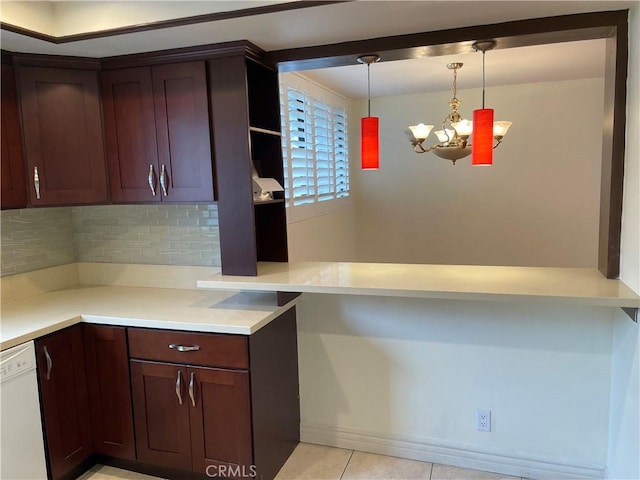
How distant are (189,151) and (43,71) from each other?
0.85 metres

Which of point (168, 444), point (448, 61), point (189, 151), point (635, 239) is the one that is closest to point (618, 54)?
point (635, 239)

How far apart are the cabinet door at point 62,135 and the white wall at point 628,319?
2.49m

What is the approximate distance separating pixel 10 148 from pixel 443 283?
2225mm

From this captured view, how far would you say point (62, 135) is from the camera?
2.44 meters

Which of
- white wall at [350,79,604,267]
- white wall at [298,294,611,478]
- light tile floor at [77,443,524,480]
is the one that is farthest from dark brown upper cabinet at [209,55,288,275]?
white wall at [350,79,604,267]

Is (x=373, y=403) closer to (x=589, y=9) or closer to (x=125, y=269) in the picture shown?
(x=125, y=269)

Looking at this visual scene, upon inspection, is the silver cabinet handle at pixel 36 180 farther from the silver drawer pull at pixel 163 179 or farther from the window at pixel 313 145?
the window at pixel 313 145

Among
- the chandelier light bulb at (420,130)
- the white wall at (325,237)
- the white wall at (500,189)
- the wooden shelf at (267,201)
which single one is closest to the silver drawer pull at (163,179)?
the wooden shelf at (267,201)

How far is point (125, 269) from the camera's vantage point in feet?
9.55

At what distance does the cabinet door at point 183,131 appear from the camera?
2297mm

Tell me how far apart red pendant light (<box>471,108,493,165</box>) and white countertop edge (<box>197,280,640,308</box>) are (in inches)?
30.0

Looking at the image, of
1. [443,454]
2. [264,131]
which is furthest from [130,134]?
[443,454]

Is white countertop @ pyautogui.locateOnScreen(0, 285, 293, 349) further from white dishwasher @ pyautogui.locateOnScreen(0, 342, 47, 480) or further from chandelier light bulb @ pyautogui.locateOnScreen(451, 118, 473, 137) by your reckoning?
chandelier light bulb @ pyautogui.locateOnScreen(451, 118, 473, 137)

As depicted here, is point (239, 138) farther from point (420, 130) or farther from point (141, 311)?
point (420, 130)
